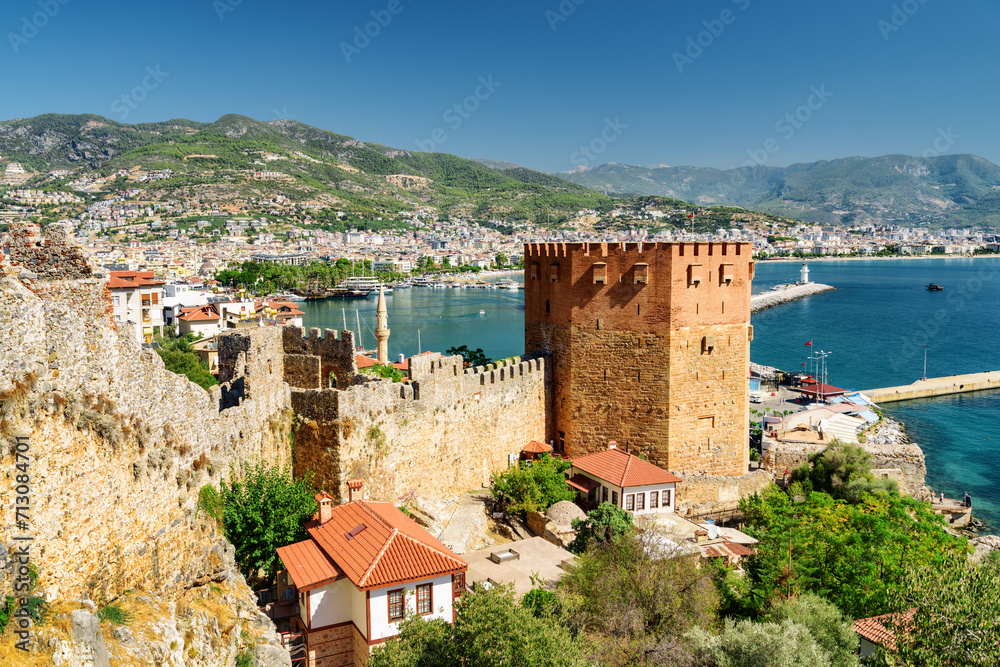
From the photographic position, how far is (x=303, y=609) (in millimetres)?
13680

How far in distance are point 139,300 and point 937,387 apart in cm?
7125

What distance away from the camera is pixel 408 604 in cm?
1365

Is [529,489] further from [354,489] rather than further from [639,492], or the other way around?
[354,489]

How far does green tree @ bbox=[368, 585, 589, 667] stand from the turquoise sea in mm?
33095

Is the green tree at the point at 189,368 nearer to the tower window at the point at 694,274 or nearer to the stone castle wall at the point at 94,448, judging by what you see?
the tower window at the point at 694,274

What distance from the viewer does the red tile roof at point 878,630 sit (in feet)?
39.7

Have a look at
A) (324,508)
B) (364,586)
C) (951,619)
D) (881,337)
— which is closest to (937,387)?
(881,337)

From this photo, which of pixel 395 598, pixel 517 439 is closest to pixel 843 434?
pixel 517 439

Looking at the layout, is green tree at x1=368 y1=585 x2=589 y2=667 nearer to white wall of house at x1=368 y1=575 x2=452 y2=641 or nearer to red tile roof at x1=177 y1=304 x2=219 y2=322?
white wall of house at x1=368 y1=575 x2=452 y2=641

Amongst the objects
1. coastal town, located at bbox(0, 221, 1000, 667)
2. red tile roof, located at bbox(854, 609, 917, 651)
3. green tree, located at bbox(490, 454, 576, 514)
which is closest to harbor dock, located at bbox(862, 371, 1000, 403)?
coastal town, located at bbox(0, 221, 1000, 667)

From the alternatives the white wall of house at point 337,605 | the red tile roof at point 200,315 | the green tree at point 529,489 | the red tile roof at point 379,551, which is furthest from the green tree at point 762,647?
the red tile roof at point 200,315

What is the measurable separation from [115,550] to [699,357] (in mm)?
17126

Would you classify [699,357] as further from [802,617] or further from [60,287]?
[60,287]

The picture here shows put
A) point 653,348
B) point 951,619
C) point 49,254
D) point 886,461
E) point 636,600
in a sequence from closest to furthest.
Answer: point 49,254 < point 951,619 < point 636,600 < point 653,348 < point 886,461
